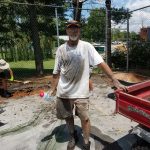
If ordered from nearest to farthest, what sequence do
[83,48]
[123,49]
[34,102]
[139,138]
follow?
1. [139,138]
2. [83,48]
3. [34,102]
4. [123,49]

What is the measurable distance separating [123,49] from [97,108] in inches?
323

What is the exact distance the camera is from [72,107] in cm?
457

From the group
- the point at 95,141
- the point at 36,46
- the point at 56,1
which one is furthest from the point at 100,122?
the point at 56,1

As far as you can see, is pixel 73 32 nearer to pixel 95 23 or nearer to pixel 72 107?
pixel 72 107

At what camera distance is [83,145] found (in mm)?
4750

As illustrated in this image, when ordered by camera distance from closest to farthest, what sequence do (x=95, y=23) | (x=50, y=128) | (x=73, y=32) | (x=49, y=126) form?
1. (x=73, y=32)
2. (x=50, y=128)
3. (x=49, y=126)
4. (x=95, y=23)

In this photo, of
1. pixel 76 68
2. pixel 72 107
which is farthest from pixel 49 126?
pixel 76 68

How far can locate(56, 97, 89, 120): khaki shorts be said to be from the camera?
441 cm

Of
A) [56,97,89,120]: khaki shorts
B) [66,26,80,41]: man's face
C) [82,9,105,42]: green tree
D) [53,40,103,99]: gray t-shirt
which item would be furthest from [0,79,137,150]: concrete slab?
[82,9,105,42]: green tree

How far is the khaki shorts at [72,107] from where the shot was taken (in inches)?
173

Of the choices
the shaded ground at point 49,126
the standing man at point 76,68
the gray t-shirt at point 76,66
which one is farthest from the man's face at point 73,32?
the shaded ground at point 49,126

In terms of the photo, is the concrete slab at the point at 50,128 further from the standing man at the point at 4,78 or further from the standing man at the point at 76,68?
the standing man at the point at 4,78

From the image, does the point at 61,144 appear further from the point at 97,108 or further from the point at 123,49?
the point at 123,49

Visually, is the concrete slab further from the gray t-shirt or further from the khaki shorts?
the gray t-shirt
